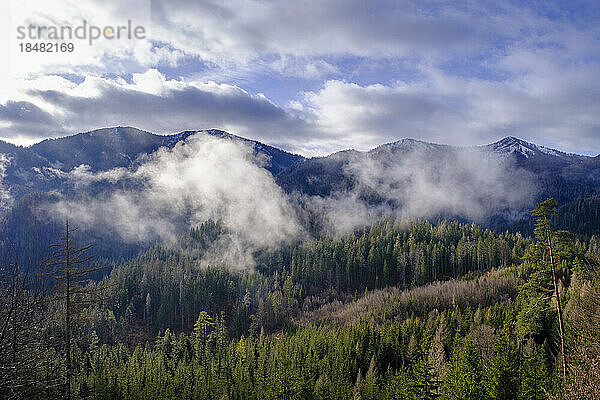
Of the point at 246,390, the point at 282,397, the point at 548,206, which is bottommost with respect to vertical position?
the point at 246,390

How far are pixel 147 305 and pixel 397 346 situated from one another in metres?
98.1

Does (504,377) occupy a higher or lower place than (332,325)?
higher

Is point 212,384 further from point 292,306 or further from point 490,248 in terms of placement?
point 490,248

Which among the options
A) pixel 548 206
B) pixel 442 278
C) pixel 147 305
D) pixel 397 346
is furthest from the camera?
pixel 442 278

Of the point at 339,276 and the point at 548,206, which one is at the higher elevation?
the point at 548,206

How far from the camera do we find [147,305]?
458 feet

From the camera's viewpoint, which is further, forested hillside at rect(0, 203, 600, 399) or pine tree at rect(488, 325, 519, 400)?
pine tree at rect(488, 325, 519, 400)

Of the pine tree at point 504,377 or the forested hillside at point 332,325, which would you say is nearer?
the forested hillside at point 332,325

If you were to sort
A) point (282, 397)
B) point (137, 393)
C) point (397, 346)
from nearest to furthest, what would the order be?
1. point (282, 397)
2. point (137, 393)
3. point (397, 346)

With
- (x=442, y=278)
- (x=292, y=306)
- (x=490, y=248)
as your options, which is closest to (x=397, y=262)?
(x=442, y=278)

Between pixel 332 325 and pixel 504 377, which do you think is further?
pixel 332 325

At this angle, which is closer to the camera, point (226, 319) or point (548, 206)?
point (548, 206)

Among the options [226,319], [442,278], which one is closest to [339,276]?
[442,278]

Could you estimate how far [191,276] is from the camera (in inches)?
6319
